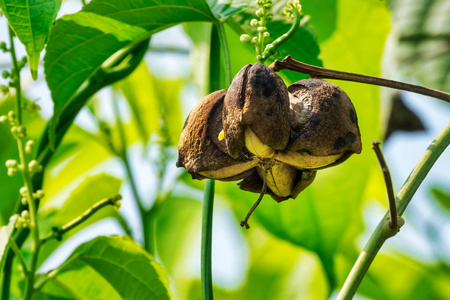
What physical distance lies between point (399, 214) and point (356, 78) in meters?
Answer: 0.14

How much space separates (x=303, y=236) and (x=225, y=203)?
0.69m

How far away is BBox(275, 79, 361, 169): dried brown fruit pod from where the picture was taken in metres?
0.58

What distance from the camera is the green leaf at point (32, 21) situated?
2.17 feet

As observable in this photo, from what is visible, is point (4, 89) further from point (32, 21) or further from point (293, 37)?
point (293, 37)

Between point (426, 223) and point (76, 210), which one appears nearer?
point (76, 210)

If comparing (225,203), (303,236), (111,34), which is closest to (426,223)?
(225,203)

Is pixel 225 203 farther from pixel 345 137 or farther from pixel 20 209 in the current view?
pixel 345 137

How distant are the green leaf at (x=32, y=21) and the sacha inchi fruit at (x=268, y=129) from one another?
0.62ft

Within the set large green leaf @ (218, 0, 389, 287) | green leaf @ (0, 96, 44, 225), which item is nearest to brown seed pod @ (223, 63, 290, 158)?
large green leaf @ (218, 0, 389, 287)

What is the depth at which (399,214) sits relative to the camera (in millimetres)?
596

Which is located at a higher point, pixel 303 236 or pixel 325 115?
pixel 325 115

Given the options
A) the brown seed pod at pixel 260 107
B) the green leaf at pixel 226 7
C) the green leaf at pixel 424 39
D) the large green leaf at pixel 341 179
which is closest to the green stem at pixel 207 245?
the brown seed pod at pixel 260 107

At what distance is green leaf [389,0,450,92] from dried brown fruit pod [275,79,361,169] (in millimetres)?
1059

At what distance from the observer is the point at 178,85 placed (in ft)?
5.80
